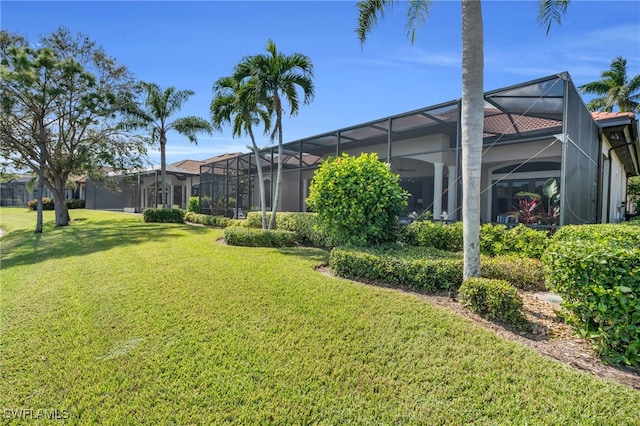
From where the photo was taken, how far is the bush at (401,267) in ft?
15.4

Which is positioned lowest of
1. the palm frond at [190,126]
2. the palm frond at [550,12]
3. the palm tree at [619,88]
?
the palm frond at [550,12]

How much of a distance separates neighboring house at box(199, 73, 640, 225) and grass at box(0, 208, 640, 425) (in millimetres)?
5018

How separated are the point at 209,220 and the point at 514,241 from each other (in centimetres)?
1481

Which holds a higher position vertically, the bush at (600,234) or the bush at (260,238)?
the bush at (600,234)

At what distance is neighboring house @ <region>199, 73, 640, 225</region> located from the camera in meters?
6.95

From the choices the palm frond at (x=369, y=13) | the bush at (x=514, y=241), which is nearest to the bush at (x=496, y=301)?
the bush at (x=514, y=241)

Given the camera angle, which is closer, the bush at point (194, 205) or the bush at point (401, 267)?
the bush at point (401, 267)

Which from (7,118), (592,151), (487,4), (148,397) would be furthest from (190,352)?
(7,118)

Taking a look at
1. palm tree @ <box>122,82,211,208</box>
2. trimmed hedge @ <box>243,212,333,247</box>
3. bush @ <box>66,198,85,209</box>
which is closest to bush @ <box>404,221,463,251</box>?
trimmed hedge @ <box>243,212,333,247</box>

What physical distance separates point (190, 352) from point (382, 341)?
2057mm

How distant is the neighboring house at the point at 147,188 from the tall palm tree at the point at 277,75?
15501 millimetres

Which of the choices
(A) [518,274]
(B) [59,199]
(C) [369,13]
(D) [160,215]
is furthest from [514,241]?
(B) [59,199]

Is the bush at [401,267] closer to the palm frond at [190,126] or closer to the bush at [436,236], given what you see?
the bush at [436,236]

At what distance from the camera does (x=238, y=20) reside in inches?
302
